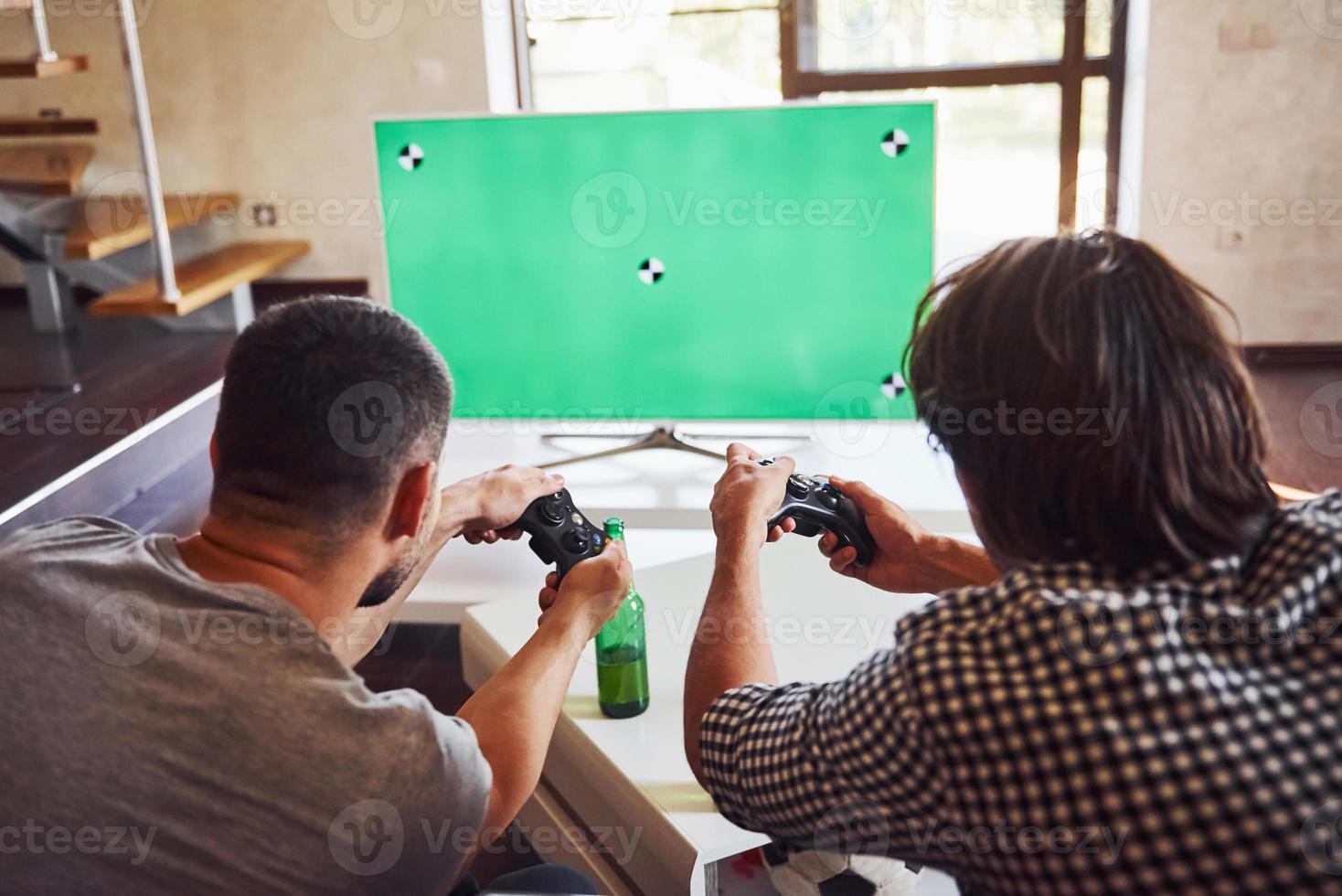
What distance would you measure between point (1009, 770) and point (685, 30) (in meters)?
4.09

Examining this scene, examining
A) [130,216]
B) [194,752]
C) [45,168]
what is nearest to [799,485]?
[194,752]

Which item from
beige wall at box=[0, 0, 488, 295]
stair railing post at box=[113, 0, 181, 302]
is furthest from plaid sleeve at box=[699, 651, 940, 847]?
beige wall at box=[0, 0, 488, 295]

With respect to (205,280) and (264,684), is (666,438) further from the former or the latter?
(205,280)

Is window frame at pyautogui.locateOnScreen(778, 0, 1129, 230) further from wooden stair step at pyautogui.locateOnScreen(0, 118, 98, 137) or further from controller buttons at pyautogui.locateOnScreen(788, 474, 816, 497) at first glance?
controller buttons at pyautogui.locateOnScreen(788, 474, 816, 497)

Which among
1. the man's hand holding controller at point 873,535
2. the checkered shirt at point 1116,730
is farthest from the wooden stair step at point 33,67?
the checkered shirt at point 1116,730

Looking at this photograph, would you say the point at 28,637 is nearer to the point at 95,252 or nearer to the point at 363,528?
the point at 363,528

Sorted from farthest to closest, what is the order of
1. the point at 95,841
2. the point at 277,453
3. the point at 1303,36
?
the point at 1303,36
the point at 277,453
the point at 95,841

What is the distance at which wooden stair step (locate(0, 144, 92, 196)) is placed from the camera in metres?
4.04

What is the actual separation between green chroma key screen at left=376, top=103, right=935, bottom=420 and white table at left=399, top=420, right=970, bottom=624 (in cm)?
12

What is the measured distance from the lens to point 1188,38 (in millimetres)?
4113

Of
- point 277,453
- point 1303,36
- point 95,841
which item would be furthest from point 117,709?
point 1303,36

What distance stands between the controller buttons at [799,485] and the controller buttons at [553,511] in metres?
0.24

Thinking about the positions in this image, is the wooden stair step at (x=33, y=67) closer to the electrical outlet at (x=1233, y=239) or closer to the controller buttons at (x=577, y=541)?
the controller buttons at (x=577, y=541)

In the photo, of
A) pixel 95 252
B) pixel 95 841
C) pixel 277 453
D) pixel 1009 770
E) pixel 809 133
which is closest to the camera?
pixel 1009 770
